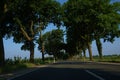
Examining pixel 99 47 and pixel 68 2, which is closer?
pixel 68 2

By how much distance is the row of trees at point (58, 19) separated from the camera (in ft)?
139

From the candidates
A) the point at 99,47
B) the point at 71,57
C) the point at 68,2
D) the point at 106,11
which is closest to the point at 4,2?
the point at 106,11

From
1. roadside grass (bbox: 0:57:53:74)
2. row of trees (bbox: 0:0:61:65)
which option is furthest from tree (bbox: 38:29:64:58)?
roadside grass (bbox: 0:57:53:74)

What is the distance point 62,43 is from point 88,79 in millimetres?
126048

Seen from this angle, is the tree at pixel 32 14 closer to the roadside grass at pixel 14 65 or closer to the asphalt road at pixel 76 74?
the roadside grass at pixel 14 65

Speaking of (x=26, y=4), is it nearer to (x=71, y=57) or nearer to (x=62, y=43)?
(x=62, y=43)

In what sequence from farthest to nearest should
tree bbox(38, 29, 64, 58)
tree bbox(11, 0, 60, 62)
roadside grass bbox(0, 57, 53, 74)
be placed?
tree bbox(38, 29, 64, 58)
tree bbox(11, 0, 60, 62)
roadside grass bbox(0, 57, 53, 74)

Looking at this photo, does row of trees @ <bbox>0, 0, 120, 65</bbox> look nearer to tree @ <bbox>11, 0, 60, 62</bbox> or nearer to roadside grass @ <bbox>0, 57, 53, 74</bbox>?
tree @ <bbox>11, 0, 60, 62</bbox>

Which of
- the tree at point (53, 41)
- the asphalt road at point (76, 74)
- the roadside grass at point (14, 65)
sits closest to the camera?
the asphalt road at point (76, 74)

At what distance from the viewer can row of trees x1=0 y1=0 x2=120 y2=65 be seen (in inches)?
1662

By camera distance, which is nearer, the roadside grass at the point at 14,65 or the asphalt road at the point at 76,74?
the asphalt road at the point at 76,74

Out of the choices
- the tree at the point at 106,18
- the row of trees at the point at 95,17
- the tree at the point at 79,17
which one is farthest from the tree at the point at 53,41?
the tree at the point at 106,18

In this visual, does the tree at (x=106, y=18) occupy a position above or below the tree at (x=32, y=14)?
above

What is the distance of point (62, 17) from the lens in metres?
53.9
